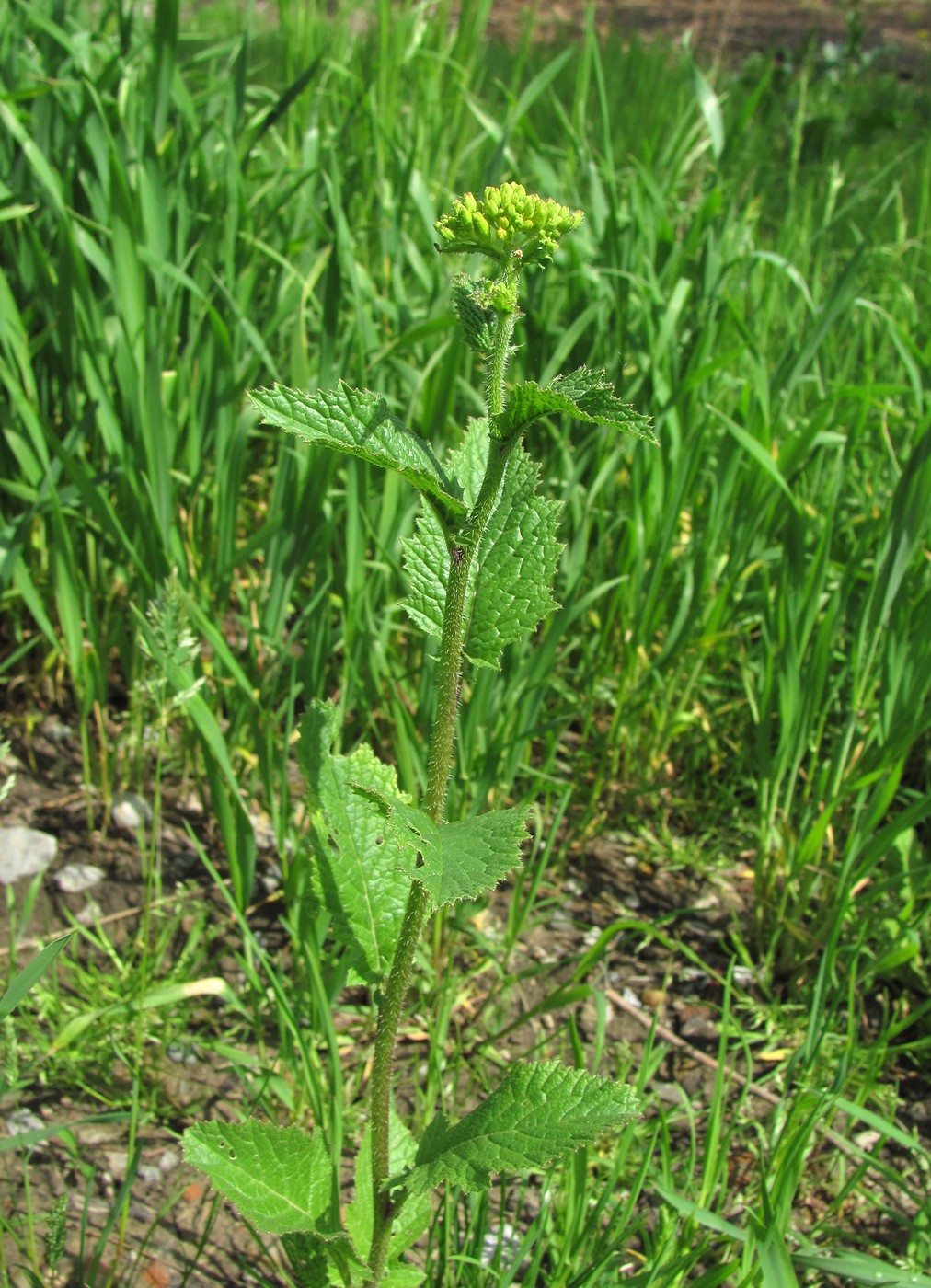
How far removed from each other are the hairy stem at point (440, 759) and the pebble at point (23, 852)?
805mm

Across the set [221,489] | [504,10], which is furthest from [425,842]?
[504,10]

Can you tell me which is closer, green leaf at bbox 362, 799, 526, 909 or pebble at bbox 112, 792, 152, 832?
green leaf at bbox 362, 799, 526, 909

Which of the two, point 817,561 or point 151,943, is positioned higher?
point 817,561

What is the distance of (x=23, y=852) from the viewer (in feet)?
5.20

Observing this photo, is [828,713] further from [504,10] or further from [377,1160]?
[504,10]

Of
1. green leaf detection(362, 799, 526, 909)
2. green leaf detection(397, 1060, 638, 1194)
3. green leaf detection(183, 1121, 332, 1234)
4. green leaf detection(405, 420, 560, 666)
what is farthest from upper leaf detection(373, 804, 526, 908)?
green leaf detection(183, 1121, 332, 1234)

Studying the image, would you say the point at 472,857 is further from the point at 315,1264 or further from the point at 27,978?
the point at 315,1264

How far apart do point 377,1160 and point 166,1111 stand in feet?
1.46

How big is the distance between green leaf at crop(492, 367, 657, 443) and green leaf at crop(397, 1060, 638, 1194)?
48 cm

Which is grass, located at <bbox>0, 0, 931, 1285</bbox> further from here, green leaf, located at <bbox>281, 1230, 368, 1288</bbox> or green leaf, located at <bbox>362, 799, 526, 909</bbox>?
green leaf, located at <bbox>362, 799, 526, 909</bbox>

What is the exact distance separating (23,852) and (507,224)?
1.20 meters

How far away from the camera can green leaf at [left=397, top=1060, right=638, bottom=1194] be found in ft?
2.73

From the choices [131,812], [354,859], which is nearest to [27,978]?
[354,859]

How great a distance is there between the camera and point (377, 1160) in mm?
939
